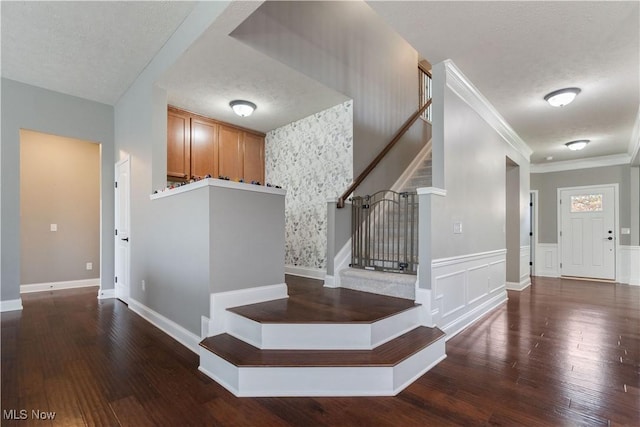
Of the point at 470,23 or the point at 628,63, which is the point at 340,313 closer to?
the point at 470,23

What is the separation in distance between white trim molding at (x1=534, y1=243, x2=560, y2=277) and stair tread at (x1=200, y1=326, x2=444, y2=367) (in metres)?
6.71

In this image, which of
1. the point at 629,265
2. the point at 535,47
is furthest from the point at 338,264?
the point at 629,265

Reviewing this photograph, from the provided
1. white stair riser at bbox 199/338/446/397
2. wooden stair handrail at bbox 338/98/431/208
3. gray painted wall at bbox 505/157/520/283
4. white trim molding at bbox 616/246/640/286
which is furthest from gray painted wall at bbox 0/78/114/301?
white trim molding at bbox 616/246/640/286

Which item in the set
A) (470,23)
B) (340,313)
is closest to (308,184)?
(340,313)

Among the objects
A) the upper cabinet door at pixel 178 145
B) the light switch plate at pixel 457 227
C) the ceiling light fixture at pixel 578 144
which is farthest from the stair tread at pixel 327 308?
the ceiling light fixture at pixel 578 144

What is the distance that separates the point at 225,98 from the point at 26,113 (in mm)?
2753

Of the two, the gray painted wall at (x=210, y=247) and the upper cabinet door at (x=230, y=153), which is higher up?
the upper cabinet door at (x=230, y=153)

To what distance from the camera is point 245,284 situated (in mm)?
2982

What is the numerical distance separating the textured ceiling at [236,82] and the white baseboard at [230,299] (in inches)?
95.0

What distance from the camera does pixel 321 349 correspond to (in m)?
2.41

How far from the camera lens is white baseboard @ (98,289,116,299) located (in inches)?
190

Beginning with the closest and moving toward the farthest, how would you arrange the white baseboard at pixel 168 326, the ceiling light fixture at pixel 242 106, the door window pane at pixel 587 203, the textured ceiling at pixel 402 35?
the textured ceiling at pixel 402 35
the white baseboard at pixel 168 326
the ceiling light fixture at pixel 242 106
the door window pane at pixel 587 203

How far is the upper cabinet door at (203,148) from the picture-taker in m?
4.96

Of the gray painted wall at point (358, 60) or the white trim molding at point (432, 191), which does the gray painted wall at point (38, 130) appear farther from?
the white trim molding at point (432, 191)
